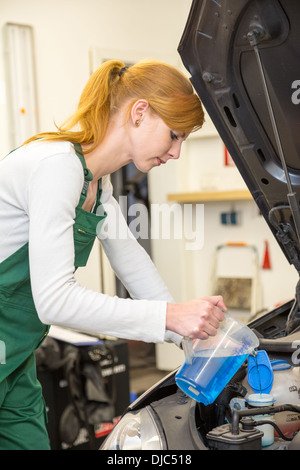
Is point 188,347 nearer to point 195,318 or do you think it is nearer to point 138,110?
point 195,318

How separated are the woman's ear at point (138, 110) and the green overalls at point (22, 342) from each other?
14 cm

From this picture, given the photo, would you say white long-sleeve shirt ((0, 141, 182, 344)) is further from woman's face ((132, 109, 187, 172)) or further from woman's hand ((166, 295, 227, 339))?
woman's face ((132, 109, 187, 172))

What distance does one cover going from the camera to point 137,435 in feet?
3.62

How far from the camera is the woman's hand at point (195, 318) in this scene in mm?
1123

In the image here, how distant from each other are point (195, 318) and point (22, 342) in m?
0.50

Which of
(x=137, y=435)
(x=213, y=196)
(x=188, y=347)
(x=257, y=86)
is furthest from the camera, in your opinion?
(x=213, y=196)

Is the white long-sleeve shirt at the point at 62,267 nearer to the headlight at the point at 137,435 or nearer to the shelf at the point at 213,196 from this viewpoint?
the headlight at the point at 137,435

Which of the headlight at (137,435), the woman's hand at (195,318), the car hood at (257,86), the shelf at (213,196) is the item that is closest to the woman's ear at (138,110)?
the car hood at (257,86)

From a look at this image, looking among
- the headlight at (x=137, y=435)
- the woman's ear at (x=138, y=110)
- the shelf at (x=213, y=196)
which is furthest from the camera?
the shelf at (x=213, y=196)

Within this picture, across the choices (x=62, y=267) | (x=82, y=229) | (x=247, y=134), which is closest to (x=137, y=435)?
(x=62, y=267)

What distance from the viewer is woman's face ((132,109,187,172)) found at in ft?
4.32

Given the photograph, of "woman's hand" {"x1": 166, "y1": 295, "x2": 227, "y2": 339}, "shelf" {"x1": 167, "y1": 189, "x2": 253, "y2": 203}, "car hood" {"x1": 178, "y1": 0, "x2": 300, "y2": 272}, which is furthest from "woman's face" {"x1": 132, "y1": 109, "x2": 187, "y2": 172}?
"shelf" {"x1": 167, "y1": 189, "x2": 253, "y2": 203}
